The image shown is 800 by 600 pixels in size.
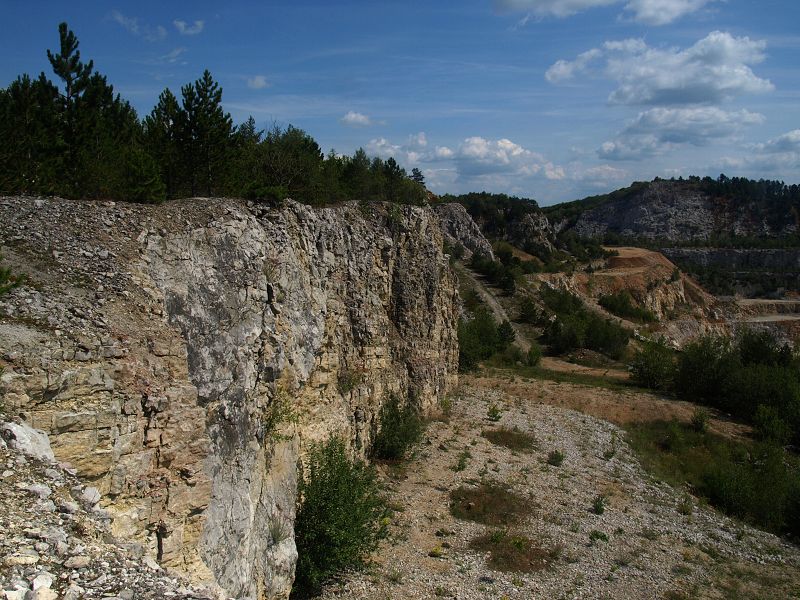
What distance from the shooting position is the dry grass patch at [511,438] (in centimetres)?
2653

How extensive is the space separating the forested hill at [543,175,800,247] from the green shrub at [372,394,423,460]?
316 ft

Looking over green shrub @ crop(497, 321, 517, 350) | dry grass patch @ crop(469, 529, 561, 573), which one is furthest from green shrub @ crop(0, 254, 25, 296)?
green shrub @ crop(497, 321, 517, 350)

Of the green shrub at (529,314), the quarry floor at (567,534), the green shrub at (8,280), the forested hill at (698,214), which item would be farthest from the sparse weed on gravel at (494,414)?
the forested hill at (698,214)

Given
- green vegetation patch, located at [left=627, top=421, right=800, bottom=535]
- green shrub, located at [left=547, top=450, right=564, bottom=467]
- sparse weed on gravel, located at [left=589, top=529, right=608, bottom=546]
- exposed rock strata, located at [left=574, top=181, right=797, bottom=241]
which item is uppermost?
exposed rock strata, located at [left=574, top=181, right=797, bottom=241]

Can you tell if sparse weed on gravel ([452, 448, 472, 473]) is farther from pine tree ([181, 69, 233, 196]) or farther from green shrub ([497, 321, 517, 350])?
green shrub ([497, 321, 517, 350])

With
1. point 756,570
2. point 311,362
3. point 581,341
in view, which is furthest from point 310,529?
point 581,341

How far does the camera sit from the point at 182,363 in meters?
9.85

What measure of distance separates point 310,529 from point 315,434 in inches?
110

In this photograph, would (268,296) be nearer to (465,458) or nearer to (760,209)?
(465,458)

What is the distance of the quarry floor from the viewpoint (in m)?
15.2

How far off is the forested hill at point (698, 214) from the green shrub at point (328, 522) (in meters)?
104

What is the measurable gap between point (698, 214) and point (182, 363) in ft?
449

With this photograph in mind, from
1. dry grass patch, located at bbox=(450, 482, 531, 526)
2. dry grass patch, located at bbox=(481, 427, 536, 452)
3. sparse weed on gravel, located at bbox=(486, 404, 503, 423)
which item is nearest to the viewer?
dry grass patch, located at bbox=(450, 482, 531, 526)

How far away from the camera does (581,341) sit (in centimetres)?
5416
